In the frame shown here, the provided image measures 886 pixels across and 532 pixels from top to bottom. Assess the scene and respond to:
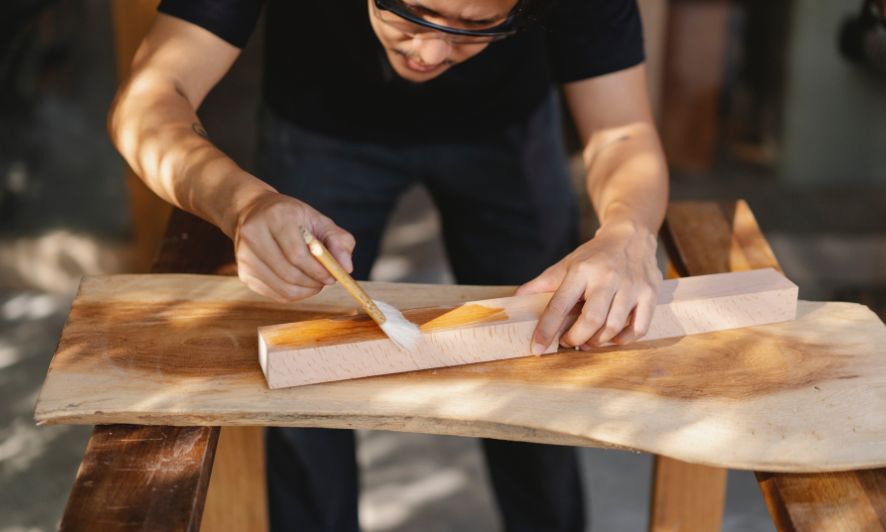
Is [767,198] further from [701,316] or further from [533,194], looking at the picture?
[701,316]

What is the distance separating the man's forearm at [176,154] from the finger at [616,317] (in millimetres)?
527

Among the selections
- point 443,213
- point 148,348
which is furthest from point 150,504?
point 443,213

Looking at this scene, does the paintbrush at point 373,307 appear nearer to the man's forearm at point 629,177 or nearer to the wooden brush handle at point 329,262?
the wooden brush handle at point 329,262

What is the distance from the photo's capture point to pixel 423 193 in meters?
3.86

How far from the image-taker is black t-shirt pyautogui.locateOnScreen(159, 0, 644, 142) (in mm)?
1794

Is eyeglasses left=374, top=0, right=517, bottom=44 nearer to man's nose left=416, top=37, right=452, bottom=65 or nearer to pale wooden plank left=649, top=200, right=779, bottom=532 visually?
man's nose left=416, top=37, right=452, bottom=65

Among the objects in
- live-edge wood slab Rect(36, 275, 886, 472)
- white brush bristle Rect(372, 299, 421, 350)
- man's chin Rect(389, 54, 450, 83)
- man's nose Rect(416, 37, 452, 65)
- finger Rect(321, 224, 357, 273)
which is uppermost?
man's nose Rect(416, 37, 452, 65)

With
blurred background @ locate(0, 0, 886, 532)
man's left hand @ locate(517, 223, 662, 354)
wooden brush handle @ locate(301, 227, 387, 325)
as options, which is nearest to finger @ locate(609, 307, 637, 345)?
man's left hand @ locate(517, 223, 662, 354)

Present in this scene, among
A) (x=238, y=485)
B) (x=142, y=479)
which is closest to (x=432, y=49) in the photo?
(x=142, y=479)

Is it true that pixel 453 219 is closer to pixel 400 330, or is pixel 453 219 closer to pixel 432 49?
pixel 432 49

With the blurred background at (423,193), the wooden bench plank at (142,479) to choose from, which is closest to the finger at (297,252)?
the wooden bench plank at (142,479)

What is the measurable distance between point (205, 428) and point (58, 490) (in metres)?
1.50

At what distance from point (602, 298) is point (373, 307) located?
1.08 feet

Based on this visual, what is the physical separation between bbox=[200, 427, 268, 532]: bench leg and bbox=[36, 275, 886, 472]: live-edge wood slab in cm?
46
